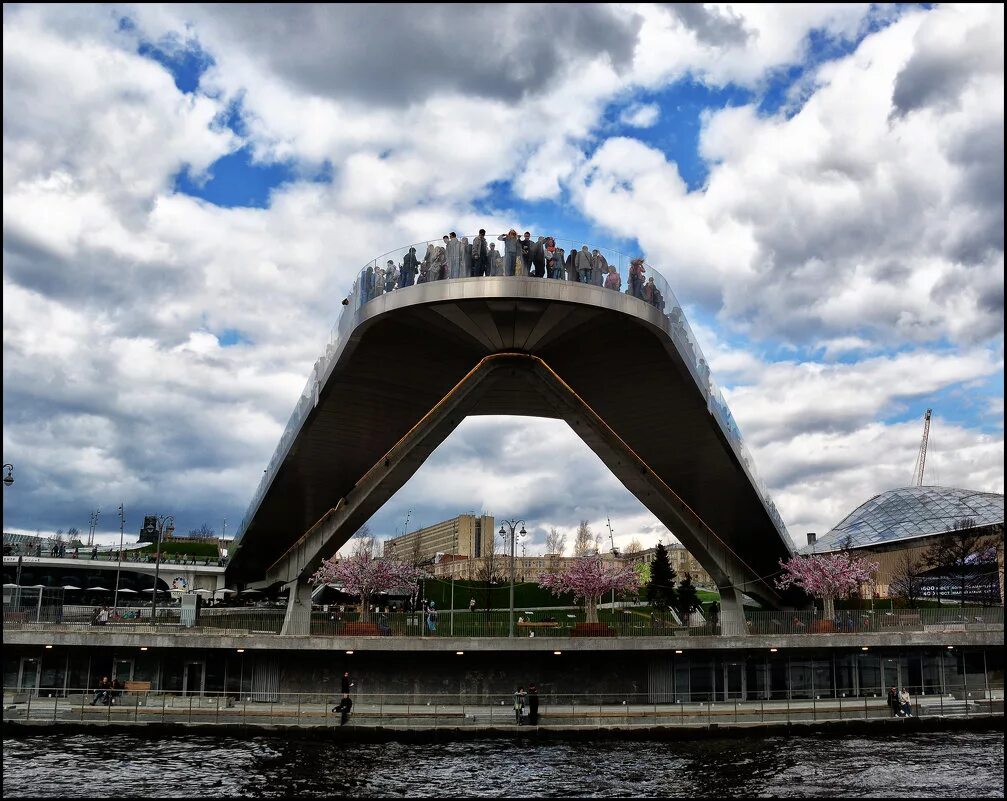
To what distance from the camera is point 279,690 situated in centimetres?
3456

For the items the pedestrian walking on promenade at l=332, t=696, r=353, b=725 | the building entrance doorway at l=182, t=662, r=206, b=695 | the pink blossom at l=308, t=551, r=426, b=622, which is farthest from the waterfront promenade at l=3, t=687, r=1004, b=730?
the pink blossom at l=308, t=551, r=426, b=622

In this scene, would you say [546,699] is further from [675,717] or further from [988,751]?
[988,751]

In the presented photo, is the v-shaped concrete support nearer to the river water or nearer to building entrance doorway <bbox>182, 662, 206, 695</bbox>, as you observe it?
building entrance doorway <bbox>182, 662, 206, 695</bbox>

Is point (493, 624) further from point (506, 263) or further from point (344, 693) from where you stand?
point (506, 263)

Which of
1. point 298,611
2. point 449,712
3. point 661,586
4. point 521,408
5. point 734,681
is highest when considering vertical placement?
point 521,408

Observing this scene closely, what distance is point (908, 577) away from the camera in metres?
62.7

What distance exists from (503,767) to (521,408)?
1992 centimetres

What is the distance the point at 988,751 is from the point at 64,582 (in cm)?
9816

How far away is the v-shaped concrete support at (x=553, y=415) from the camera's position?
33.2 meters

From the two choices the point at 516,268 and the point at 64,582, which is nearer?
the point at 516,268

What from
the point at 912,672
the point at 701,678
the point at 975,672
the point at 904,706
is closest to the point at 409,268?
the point at 701,678

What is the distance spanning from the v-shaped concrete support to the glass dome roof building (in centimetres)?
3986

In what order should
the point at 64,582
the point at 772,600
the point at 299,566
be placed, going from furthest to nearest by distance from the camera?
1. the point at 64,582
2. the point at 772,600
3. the point at 299,566

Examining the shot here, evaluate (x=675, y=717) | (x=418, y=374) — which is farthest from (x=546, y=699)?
(x=418, y=374)
